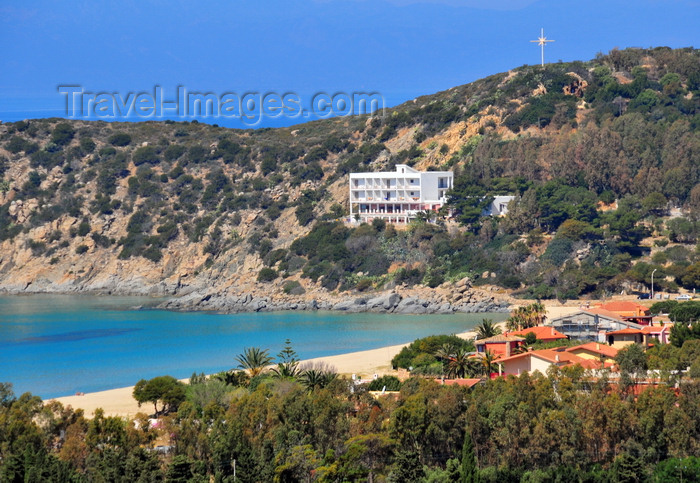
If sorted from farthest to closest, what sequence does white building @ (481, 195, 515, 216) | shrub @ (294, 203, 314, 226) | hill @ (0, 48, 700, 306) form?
shrub @ (294, 203, 314, 226) < white building @ (481, 195, 515, 216) < hill @ (0, 48, 700, 306)

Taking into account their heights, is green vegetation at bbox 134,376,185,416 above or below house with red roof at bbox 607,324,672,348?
below

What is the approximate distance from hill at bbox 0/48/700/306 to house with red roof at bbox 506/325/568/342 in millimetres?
24421

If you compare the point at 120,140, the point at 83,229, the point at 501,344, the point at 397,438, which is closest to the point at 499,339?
the point at 501,344

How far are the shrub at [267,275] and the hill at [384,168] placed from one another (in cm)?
23

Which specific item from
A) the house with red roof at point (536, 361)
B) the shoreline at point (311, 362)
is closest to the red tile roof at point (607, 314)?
the house with red roof at point (536, 361)

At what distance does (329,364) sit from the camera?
158 ft

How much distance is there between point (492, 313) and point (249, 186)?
43591 millimetres

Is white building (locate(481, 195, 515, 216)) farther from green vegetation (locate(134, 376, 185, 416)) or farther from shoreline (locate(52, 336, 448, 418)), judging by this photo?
green vegetation (locate(134, 376, 185, 416))

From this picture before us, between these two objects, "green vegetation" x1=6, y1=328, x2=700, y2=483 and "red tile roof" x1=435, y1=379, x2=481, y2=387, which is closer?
"green vegetation" x1=6, y1=328, x2=700, y2=483

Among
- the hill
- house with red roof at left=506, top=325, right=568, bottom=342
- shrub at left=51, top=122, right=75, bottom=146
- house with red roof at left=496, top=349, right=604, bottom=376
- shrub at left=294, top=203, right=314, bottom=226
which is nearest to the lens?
house with red roof at left=496, top=349, right=604, bottom=376

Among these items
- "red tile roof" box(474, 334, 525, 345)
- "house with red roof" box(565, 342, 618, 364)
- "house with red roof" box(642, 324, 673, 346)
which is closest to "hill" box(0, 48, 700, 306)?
"house with red roof" box(642, 324, 673, 346)

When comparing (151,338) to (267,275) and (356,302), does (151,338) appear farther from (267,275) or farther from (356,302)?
(267,275)

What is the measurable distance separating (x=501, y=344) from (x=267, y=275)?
153ft

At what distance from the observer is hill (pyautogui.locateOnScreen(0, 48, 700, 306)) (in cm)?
7825
